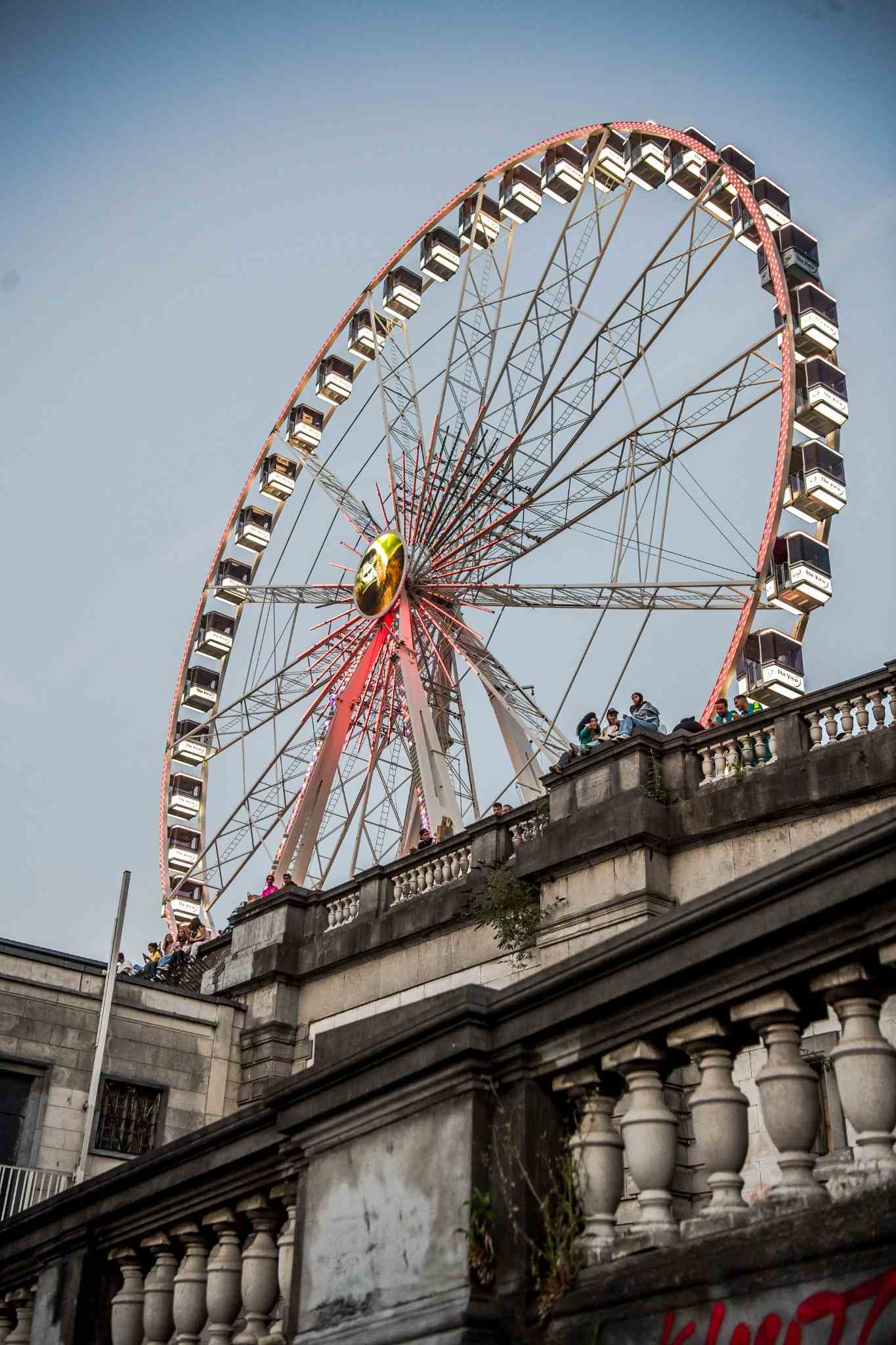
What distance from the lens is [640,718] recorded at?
2003cm

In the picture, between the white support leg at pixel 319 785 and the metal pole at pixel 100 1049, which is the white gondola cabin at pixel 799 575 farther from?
the metal pole at pixel 100 1049

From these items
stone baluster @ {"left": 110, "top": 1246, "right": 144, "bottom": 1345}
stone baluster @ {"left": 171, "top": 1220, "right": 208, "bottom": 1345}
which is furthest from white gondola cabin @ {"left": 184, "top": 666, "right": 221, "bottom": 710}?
stone baluster @ {"left": 171, "top": 1220, "right": 208, "bottom": 1345}

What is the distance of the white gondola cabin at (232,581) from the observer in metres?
37.7

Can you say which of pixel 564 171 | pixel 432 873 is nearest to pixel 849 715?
pixel 432 873

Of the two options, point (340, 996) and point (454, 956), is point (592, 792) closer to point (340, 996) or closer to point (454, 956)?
point (454, 956)

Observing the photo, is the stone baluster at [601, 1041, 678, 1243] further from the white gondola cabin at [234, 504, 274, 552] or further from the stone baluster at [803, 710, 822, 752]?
the white gondola cabin at [234, 504, 274, 552]

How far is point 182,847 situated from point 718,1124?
3113cm

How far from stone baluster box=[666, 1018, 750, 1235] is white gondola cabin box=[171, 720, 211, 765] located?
31.9 m

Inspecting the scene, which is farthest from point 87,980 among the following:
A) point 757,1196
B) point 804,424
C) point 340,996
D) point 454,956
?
point 757,1196

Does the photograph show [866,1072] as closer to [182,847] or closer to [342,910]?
[342,910]

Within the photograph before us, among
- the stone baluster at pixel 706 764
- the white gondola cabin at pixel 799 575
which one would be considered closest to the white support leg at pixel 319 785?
Result: the white gondola cabin at pixel 799 575

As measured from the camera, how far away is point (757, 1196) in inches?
196

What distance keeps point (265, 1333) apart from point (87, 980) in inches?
613

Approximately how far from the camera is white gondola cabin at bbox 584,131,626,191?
106 ft
